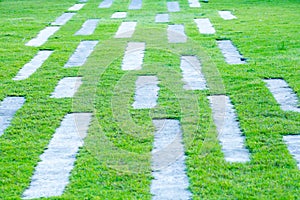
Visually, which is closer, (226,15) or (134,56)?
(134,56)

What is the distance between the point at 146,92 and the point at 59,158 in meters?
1.95

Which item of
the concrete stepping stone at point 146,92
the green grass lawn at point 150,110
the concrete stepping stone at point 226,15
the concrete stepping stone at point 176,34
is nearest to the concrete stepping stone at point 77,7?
the green grass lawn at point 150,110

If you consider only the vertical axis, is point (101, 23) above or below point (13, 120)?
below

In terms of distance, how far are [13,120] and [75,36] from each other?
4475mm

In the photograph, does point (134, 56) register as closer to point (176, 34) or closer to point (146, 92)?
Answer: point (176, 34)

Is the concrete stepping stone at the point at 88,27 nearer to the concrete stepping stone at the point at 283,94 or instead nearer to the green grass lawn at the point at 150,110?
the green grass lawn at the point at 150,110

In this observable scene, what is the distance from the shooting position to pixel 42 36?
396 inches

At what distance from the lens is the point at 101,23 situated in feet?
36.9

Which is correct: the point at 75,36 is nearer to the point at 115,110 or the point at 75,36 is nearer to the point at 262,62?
the point at 262,62

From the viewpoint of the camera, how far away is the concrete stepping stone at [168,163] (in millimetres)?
4066

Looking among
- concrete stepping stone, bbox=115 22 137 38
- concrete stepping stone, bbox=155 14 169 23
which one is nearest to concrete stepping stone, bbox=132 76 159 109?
concrete stepping stone, bbox=115 22 137 38

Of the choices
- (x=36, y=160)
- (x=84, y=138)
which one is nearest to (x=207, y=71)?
(x=84, y=138)

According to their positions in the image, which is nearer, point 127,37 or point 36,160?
point 36,160

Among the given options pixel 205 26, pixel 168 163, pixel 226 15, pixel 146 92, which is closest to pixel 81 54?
pixel 146 92
